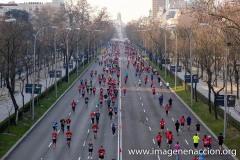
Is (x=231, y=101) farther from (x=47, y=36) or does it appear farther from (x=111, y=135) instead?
(x=47, y=36)

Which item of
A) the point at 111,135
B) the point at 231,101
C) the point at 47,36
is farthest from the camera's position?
the point at 47,36

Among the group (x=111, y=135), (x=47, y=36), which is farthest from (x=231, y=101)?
(x=47, y=36)

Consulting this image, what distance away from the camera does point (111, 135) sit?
34531 millimetres

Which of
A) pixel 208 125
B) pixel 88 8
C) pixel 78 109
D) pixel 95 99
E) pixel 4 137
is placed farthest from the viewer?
pixel 88 8

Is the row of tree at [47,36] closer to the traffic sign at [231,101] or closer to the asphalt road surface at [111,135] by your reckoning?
the asphalt road surface at [111,135]

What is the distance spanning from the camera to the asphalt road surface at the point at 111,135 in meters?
28.8

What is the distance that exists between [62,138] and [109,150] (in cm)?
510

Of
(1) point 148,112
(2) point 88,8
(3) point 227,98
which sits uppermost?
(2) point 88,8

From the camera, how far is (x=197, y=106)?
156ft

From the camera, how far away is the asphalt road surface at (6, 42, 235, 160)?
28.8 m

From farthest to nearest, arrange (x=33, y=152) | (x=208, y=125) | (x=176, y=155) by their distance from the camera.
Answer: (x=208, y=125) → (x=33, y=152) → (x=176, y=155)

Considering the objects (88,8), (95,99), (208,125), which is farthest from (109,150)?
(88,8)

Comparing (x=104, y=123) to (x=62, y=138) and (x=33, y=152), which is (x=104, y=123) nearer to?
(x=62, y=138)

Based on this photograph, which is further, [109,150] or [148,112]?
[148,112]
